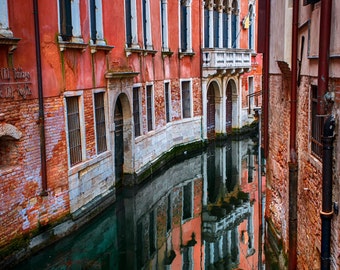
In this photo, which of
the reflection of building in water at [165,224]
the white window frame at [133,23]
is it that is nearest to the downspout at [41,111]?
the reflection of building in water at [165,224]

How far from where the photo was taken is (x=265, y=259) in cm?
923

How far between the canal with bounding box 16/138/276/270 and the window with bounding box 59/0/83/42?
14.5 feet

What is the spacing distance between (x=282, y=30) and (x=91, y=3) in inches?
227

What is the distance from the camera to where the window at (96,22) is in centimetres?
1181

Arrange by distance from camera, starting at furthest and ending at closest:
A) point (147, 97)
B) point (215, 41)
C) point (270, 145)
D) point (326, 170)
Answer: point (215, 41) < point (147, 97) < point (270, 145) < point (326, 170)

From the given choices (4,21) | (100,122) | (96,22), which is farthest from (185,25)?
(4,21)

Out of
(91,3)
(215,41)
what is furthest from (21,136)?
(215,41)

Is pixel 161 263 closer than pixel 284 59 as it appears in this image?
No

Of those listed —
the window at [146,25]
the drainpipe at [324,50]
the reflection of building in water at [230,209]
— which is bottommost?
the reflection of building in water at [230,209]

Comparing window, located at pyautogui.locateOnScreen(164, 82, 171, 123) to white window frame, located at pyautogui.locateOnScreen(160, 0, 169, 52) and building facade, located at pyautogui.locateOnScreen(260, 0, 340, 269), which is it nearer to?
white window frame, located at pyautogui.locateOnScreen(160, 0, 169, 52)

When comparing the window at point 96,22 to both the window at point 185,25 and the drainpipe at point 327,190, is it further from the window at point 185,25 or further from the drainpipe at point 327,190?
the window at point 185,25

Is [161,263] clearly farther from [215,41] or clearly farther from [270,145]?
[215,41]

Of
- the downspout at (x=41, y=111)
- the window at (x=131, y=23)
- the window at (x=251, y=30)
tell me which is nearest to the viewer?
the downspout at (x=41, y=111)

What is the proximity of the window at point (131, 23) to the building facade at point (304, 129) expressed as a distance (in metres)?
5.24
